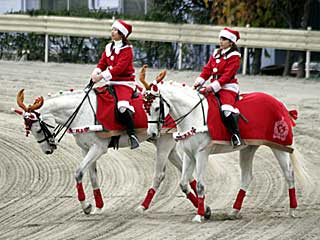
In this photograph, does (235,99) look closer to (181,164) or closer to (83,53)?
(181,164)

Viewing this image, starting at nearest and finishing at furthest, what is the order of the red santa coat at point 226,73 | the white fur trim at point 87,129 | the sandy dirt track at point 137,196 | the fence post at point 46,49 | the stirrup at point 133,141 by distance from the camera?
1. the sandy dirt track at point 137,196
2. the red santa coat at point 226,73
3. the white fur trim at point 87,129
4. the stirrup at point 133,141
5. the fence post at point 46,49

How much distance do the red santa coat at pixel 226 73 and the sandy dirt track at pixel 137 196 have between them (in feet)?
5.34

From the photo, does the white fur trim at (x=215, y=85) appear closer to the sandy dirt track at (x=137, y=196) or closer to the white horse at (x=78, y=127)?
the white horse at (x=78, y=127)

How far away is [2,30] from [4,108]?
7196mm

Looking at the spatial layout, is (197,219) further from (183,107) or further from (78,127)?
(78,127)

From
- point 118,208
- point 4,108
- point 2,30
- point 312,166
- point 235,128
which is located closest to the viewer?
point 235,128

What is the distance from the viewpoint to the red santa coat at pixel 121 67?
13.6 metres

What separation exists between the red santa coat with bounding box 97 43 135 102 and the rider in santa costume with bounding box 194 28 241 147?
108 cm

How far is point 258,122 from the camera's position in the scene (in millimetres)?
12969

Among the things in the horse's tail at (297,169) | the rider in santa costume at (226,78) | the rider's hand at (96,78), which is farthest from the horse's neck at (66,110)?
the horse's tail at (297,169)

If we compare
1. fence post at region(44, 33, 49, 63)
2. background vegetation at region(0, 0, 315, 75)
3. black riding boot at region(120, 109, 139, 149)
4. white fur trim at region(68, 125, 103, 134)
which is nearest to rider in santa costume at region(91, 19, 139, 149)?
black riding boot at region(120, 109, 139, 149)

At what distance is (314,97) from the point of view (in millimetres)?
23078

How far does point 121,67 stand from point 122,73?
11cm

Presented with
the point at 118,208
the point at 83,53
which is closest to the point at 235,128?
the point at 118,208
